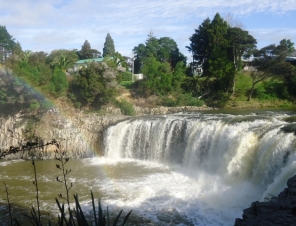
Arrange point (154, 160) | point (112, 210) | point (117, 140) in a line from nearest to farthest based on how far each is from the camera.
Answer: point (112, 210) < point (154, 160) < point (117, 140)

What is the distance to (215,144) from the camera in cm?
1375

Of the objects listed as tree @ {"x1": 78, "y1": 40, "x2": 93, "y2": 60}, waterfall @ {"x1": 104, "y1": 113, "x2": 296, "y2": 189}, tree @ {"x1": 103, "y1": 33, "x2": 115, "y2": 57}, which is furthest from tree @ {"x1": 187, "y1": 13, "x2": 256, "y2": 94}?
tree @ {"x1": 103, "y1": 33, "x2": 115, "y2": 57}

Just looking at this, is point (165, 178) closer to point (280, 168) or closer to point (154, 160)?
point (154, 160)

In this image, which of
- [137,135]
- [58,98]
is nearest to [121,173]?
[137,135]

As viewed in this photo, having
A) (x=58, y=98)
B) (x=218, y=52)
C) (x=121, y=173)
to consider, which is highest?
(x=218, y=52)

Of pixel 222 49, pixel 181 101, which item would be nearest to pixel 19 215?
pixel 181 101

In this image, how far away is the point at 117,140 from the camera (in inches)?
702

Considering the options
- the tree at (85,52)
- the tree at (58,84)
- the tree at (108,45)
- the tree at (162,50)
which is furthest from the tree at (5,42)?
the tree at (58,84)

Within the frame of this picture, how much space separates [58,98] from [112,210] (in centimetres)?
1358

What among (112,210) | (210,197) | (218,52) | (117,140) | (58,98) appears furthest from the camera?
(218,52)

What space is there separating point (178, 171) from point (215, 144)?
7.04ft

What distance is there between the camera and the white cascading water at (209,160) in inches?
391

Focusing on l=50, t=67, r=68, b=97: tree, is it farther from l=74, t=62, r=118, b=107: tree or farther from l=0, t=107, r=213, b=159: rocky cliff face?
l=0, t=107, r=213, b=159: rocky cliff face

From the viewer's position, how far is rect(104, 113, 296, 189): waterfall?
1082cm
